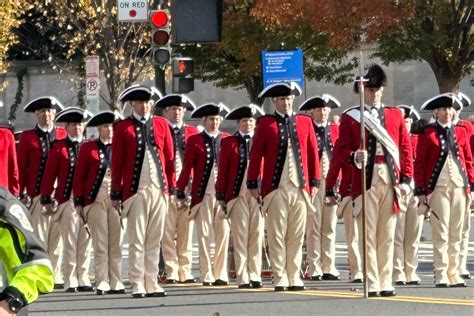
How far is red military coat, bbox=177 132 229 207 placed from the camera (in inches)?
711

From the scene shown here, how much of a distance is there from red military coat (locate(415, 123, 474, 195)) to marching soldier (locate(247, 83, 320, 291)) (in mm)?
1139

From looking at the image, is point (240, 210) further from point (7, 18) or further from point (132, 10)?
point (7, 18)

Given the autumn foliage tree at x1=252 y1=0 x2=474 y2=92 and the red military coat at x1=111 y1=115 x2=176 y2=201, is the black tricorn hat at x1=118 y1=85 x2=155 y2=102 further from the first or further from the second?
the autumn foliage tree at x1=252 y1=0 x2=474 y2=92

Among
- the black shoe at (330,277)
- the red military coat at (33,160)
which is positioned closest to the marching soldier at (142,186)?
the red military coat at (33,160)

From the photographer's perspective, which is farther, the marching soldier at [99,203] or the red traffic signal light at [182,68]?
the red traffic signal light at [182,68]

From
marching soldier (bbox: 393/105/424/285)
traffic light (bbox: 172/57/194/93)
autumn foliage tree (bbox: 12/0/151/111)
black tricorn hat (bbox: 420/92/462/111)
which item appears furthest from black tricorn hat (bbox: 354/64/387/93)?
autumn foliage tree (bbox: 12/0/151/111)

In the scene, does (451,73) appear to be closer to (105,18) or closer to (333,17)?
(333,17)

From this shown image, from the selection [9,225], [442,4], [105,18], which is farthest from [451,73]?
[9,225]

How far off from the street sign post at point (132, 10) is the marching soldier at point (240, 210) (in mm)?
5406

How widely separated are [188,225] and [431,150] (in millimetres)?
3011

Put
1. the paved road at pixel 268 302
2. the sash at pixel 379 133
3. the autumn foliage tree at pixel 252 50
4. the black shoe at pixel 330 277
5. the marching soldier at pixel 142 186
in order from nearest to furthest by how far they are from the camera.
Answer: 1. the paved road at pixel 268 302
2. the sash at pixel 379 133
3. the marching soldier at pixel 142 186
4. the black shoe at pixel 330 277
5. the autumn foliage tree at pixel 252 50

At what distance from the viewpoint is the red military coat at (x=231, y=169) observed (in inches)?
685

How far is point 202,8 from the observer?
19734mm

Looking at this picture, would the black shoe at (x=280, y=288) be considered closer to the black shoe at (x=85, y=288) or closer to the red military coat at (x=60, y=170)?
the black shoe at (x=85, y=288)
